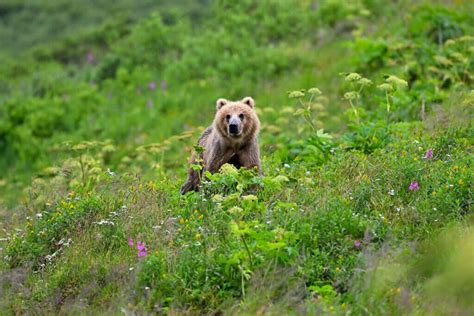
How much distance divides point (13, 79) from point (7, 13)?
6302 mm

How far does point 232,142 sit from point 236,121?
0.25m

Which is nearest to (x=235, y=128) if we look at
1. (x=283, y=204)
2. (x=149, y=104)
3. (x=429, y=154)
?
(x=429, y=154)

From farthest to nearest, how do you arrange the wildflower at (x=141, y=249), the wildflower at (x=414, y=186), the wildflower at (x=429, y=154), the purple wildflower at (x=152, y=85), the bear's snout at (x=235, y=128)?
the purple wildflower at (x=152, y=85)
the bear's snout at (x=235, y=128)
the wildflower at (x=429, y=154)
the wildflower at (x=414, y=186)
the wildflower at (x=141, y=249)

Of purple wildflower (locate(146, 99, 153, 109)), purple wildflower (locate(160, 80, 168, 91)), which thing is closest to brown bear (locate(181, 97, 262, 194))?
purple wildflower (locate(146, 99, 153, 109))

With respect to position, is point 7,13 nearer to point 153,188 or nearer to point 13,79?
point 13,79

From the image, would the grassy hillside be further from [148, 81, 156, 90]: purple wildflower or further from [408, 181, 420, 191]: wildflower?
[148, 81, 156, 90]: purple wildflower

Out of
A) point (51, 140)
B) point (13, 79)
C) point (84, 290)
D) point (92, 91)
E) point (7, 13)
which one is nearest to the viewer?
point (84, 290)

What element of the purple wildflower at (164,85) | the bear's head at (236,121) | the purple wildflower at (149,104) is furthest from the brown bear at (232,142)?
the purple wildflower at (164,85)

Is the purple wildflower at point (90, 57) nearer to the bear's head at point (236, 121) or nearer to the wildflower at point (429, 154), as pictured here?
the bear's head at point (236, 121)

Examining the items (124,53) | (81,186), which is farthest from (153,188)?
(124,53)

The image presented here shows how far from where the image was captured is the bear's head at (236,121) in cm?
846

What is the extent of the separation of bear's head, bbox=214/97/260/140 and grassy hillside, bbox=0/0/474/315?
22.6 inches

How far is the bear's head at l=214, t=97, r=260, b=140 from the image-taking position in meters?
8.46

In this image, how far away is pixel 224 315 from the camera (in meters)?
5.82
